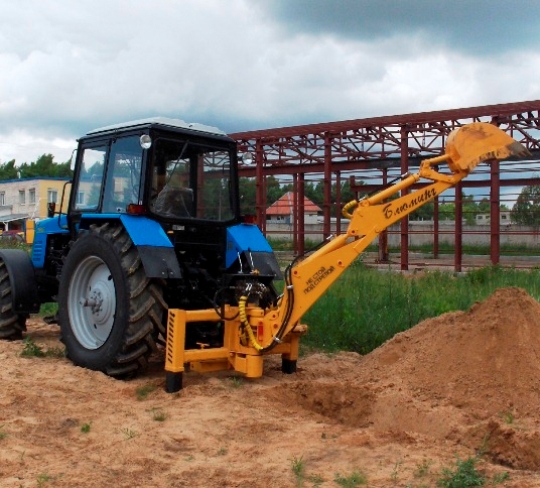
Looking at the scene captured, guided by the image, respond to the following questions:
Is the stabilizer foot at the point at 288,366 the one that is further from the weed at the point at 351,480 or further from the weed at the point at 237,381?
the weed at the point at 351,480

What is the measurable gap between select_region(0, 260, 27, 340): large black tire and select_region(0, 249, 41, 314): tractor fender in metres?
0.14

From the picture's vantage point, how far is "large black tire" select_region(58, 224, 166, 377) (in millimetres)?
6559

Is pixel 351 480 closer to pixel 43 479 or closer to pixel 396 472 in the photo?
pixel 396 472

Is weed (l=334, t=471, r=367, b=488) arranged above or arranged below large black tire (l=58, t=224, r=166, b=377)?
below

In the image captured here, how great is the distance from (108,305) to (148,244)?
0.92 meters

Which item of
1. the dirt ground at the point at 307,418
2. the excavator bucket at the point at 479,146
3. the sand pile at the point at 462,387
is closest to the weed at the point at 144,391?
the dirt ground at the point at 307,418

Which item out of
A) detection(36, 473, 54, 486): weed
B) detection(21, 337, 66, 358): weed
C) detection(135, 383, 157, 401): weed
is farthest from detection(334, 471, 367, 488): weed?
detection(21, 337, 66, 358): weed

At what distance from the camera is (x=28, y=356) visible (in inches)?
305

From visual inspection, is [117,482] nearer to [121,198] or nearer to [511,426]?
[511,426]

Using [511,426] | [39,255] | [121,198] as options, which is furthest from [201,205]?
[511,426]

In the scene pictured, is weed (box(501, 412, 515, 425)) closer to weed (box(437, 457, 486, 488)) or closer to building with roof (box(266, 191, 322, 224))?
weed (box(437, 457, 486, 488))

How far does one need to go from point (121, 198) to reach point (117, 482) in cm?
355

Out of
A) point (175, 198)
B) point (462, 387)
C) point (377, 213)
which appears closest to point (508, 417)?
point (462, 387)

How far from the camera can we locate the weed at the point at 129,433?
5.19 m
